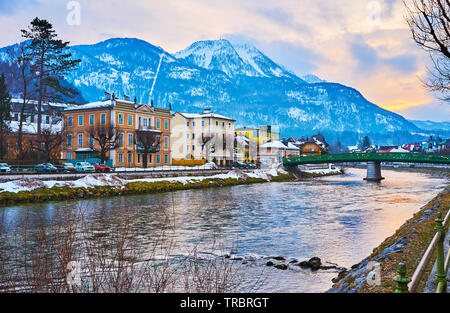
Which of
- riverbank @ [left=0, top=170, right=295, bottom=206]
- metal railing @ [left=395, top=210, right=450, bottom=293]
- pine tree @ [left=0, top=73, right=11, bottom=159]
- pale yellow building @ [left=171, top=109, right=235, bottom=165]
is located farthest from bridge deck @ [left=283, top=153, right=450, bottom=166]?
metal railing @ [left=395, top=210, right=450, bottom=293]

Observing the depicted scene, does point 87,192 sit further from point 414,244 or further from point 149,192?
point 414,244

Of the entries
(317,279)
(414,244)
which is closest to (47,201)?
(317,279)

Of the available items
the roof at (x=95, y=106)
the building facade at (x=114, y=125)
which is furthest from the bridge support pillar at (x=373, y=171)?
the roof at (x=95, y=106)

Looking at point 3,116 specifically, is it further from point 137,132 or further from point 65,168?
point 65,168

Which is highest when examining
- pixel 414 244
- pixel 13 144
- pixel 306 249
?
pixel 13 144

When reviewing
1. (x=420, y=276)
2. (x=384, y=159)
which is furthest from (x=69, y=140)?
(x=420, y=276)

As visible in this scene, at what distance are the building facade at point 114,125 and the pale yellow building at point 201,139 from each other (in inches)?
619

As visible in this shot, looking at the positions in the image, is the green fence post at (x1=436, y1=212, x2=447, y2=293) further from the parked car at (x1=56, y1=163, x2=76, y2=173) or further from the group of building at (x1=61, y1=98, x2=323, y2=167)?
the group of building at (x1=61, y1=98, x2=323, y2=167)

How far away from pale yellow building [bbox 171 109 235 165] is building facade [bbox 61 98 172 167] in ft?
51.6

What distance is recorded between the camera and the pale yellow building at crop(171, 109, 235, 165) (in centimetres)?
8956

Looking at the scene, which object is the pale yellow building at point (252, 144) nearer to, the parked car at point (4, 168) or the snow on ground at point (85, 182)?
the snow on ground at point (85, 182)

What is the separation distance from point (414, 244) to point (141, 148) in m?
59.4

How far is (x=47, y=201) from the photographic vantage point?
34.5 metres

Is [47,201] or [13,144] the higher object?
[13,144]
